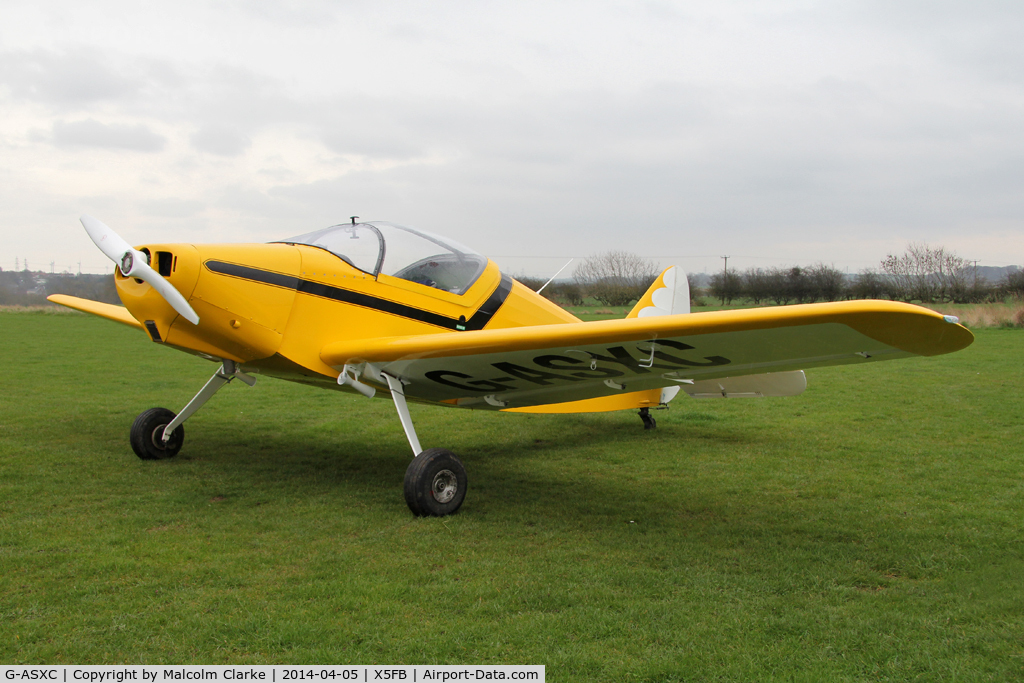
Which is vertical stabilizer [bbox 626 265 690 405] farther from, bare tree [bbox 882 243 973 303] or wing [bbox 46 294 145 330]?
bare tree [bbox 882 243 973 303]

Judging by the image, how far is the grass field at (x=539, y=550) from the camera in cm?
273

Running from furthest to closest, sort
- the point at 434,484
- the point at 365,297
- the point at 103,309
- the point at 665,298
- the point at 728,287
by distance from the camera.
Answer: the point at 728,287 → the point at 665,298 → the point at 103,309 → the point at 365,297 → the point at 434,484

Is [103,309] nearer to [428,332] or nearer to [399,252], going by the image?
[399,252]

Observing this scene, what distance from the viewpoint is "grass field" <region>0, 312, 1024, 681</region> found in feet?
8.96

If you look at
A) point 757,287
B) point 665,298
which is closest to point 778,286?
point 757,287

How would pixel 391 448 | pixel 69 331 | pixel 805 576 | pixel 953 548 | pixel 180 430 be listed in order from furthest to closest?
pixel 69 331, pixel 391 448, pixel 180 430, pixel 953 548, pixel 805 576

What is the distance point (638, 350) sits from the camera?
4.07m

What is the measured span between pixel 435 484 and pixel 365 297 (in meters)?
1.53

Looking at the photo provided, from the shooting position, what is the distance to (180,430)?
6.45m

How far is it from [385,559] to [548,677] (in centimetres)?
151

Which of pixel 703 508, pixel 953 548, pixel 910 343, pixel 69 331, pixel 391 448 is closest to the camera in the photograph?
pixel 910 343

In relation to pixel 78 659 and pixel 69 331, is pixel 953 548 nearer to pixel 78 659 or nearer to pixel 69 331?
pixel 78 659

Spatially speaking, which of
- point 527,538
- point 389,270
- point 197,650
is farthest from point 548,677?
point 389,270

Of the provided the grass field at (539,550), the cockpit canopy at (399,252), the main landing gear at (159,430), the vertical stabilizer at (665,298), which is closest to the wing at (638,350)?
the cockpit canopy at (399,252)
